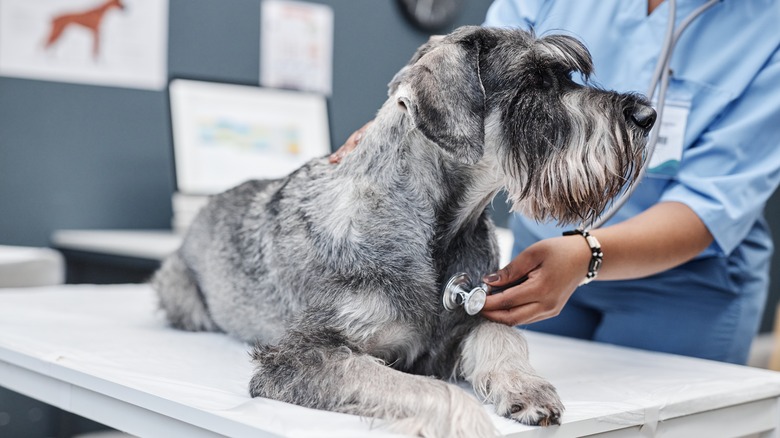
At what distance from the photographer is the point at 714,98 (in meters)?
2.14

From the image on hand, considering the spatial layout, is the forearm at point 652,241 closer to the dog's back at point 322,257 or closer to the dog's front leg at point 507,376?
the dog's front leg at point 507,376

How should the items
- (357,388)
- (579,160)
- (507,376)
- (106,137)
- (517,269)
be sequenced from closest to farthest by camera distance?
1. (357,388)
2. (507,376)
3. (579,160)
4. (517,269)
5. (106,137)

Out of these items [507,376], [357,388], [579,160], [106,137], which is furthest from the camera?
[106,137]

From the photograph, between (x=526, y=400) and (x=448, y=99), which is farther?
(x=448, y=99)

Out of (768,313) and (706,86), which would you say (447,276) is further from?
(768,313)

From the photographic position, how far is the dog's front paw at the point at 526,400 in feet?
4.46

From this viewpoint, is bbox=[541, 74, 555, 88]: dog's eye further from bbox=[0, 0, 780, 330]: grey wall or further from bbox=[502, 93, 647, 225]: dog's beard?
bbox=[0, 0, 780, 330]: grey wall

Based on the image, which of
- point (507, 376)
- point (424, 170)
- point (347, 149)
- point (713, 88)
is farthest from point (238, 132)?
point (507, 376)

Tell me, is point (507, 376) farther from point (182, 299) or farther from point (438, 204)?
point (182, 299)

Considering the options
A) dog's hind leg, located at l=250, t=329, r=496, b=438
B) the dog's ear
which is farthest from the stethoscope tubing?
dog's hind leg, located at l=250, t=329, r=496, b=438

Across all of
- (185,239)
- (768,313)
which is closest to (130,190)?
(185,239)

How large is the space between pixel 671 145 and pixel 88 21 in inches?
114

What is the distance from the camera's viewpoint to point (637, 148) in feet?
5.49

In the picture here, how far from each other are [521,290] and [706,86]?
0.85 meters
